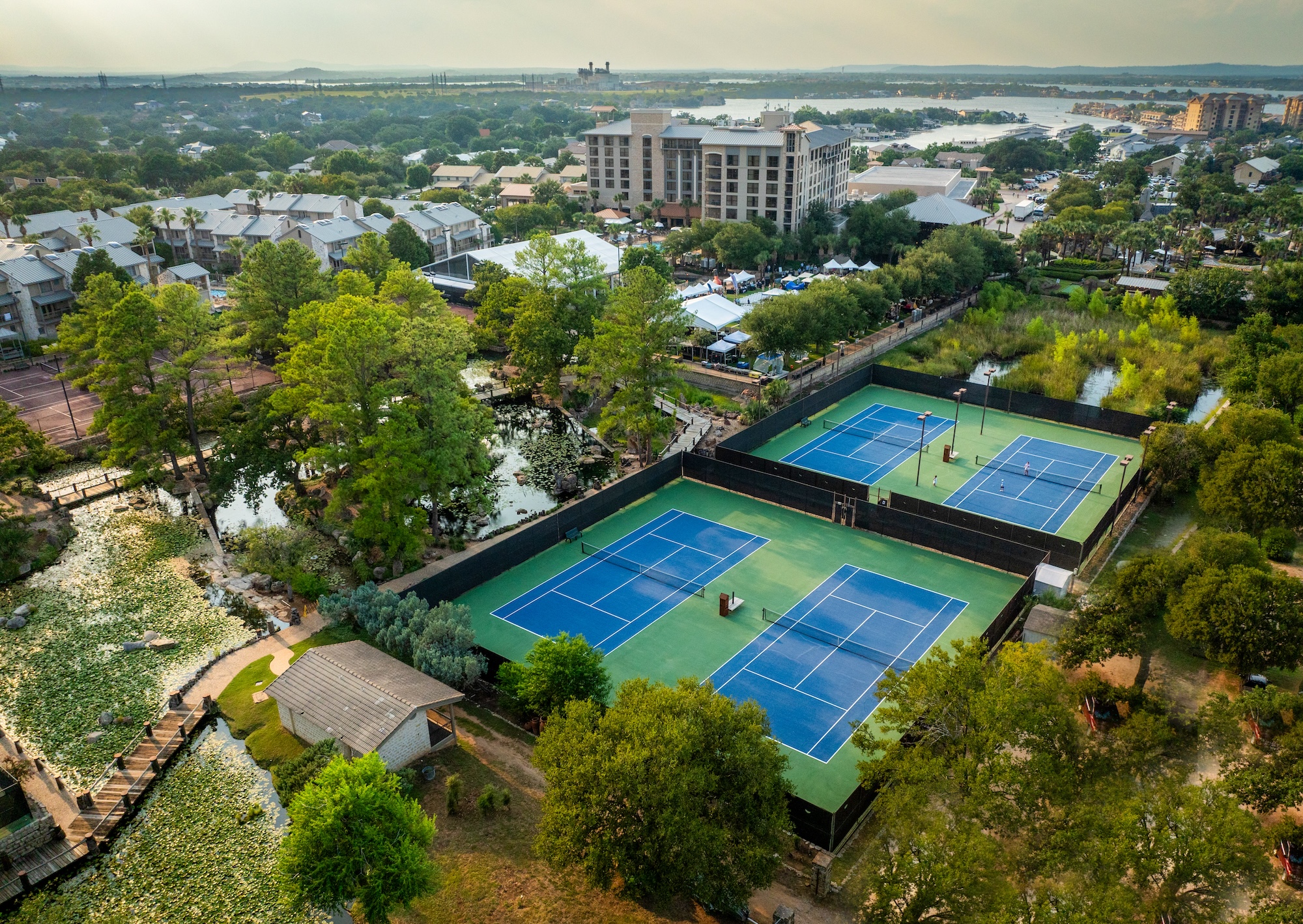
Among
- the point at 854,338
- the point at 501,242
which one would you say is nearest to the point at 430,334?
the point at 854,338

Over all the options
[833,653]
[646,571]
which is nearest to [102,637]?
[646,571]

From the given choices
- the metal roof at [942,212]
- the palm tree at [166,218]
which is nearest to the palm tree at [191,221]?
the palm tree at [166,218]

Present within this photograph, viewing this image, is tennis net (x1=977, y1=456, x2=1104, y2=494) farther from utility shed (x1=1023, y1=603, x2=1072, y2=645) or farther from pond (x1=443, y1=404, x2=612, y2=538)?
pond (x1=443, y1=404, x2=612, y2=538)

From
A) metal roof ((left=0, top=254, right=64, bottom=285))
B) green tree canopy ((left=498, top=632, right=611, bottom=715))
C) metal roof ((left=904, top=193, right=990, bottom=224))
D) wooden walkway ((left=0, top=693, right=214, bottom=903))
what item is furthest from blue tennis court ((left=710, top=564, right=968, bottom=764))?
metal roof ((left=904, top=193, right=990, bottom=224))

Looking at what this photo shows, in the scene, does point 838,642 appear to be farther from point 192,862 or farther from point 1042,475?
point 192,862

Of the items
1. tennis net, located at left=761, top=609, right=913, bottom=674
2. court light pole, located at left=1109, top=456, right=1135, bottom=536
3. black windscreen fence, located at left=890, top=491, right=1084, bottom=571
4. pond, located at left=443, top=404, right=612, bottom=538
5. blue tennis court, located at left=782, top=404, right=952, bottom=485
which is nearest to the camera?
tennis net, located at left=761, top=609, right=913, bottom=674

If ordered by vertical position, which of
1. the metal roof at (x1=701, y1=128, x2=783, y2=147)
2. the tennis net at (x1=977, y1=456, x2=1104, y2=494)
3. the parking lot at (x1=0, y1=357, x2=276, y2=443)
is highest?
the metal roof at (x1=701, y1=128, x2=783, y2=147)

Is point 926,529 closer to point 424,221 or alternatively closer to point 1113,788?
point 1113,788
